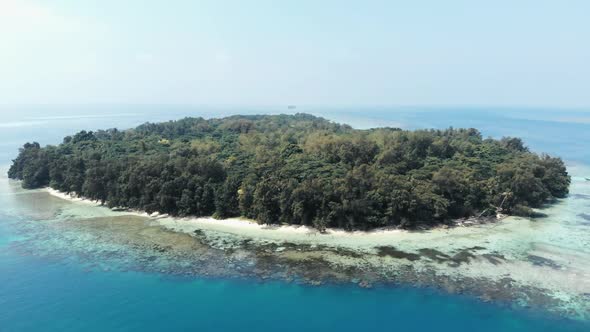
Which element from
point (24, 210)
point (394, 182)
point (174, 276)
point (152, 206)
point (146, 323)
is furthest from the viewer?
point (24, 210)

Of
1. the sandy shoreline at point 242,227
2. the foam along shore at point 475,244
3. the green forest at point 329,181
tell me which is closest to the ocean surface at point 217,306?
the foam along shore at point 475,244

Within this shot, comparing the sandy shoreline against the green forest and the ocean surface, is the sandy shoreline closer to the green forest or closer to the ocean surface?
the green forest

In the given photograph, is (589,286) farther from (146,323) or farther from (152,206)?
(152,206)

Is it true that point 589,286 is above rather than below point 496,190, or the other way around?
below

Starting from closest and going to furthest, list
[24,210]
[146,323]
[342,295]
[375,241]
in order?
[146,323], [342,295], [375,241], [24,210]

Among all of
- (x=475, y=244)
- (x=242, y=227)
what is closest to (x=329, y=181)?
(x=242, y=227)

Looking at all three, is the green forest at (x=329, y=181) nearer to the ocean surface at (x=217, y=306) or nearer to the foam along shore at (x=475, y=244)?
the foam along shore at (x=475, y=244)

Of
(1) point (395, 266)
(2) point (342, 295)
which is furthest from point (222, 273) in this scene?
(1) point (395, 266)

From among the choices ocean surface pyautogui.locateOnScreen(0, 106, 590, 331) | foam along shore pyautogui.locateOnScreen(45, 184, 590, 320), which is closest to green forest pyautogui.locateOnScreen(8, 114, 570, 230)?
foam along shore pyautogui.locateOnScreen(45, 184, 590, 320)

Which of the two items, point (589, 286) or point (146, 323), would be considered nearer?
point (146, 323)
